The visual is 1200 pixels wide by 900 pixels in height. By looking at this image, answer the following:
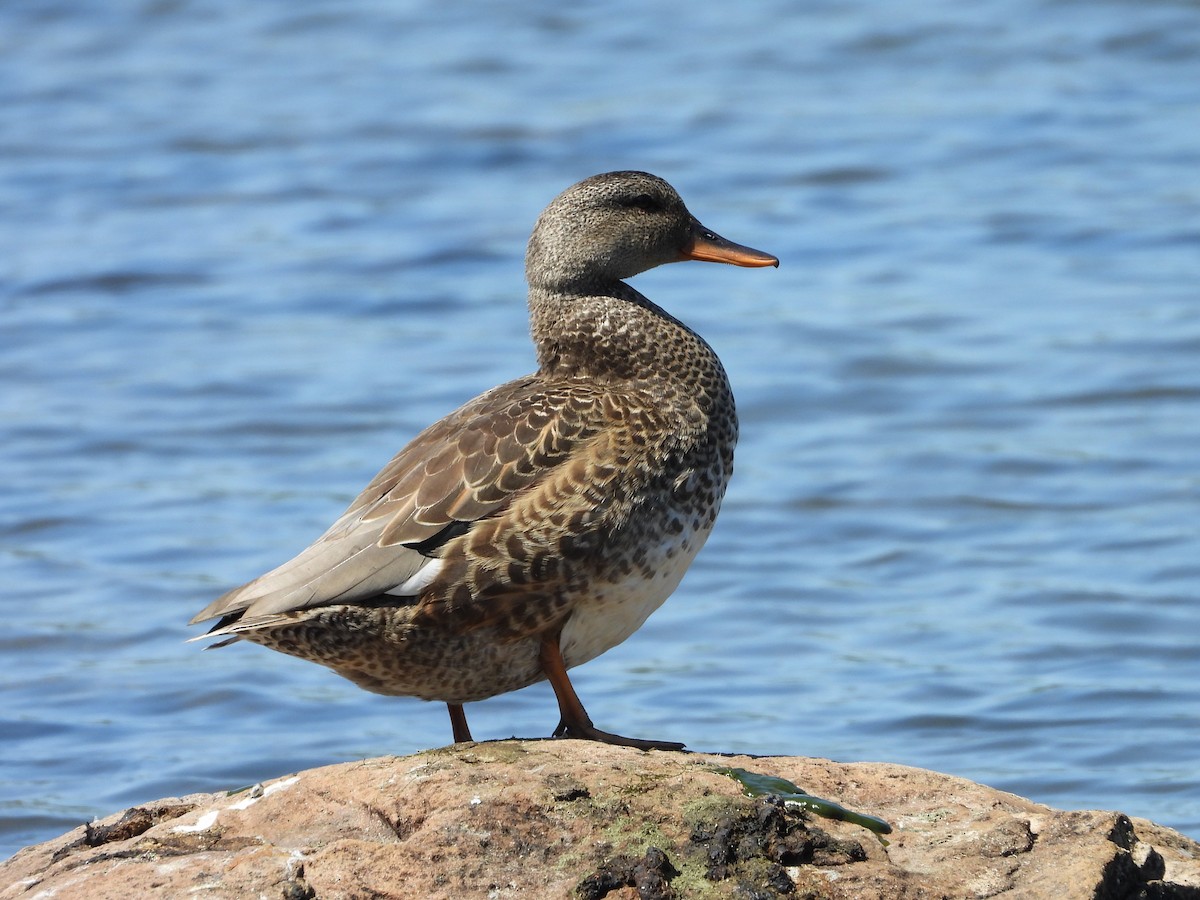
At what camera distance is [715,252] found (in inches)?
257

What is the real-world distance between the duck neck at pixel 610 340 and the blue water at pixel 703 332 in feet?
7.40

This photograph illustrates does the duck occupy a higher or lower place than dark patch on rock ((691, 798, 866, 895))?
higher

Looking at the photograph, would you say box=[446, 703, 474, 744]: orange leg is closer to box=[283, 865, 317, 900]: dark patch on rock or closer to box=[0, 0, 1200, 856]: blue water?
box=[283, 865, 317, 900]: dark patch on rock

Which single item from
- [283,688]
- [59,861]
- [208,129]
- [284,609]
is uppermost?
[208,129]

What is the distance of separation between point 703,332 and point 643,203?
6639mm

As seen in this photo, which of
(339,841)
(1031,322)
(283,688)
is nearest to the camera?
(339,841)

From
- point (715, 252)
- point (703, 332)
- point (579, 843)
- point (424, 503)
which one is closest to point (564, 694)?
point (424, 503)

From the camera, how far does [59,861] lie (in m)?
4.73

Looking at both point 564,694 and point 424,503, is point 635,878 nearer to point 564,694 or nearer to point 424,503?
point 564,694

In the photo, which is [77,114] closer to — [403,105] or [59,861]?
[403,105]

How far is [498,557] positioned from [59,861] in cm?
133

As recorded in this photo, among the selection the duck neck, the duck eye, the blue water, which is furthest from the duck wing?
the blue water

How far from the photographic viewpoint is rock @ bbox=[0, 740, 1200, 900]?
425cm

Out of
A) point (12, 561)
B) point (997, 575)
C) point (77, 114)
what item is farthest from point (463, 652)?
point (77, 114)
